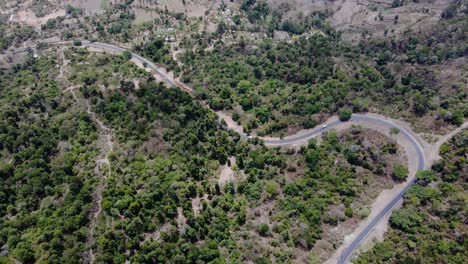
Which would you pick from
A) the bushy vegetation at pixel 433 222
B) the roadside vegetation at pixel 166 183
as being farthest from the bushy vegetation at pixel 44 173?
the bushy vegetation at pixel 433 222

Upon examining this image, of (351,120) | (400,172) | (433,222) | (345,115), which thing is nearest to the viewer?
(433,222)

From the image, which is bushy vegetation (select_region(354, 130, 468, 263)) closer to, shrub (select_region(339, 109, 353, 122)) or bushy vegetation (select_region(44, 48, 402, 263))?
bushy vegetation (select_region(44, 48, 402, 263))

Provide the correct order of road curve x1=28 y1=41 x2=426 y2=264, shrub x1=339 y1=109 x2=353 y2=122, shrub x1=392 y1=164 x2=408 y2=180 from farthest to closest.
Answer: shrub x1=339 y1=109 x2=353 y2=122, shrub x1=392 y1=164 x2=408 y2=180, road curve x1=28 y1=41 x2=426 y2=264

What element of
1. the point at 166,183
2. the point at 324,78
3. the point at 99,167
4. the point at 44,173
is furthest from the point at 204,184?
the point at 324,78

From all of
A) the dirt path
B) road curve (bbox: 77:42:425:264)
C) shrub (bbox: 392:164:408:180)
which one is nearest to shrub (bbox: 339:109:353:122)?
road curve (bbox: 77:42:425:264)

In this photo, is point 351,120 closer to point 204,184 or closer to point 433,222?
point 433,222

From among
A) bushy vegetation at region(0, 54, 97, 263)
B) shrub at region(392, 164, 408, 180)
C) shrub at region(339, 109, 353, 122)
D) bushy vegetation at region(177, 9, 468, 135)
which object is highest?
bushy vegetation at region(177, 9, 468, 135)

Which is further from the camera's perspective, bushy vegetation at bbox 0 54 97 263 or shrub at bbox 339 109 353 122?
shrub at bbox 339 109 353 122

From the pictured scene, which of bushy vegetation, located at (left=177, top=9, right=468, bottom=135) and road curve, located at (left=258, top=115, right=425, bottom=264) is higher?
bushy vegetation, located at (left=177, top=9, right=468, bottom=135)
